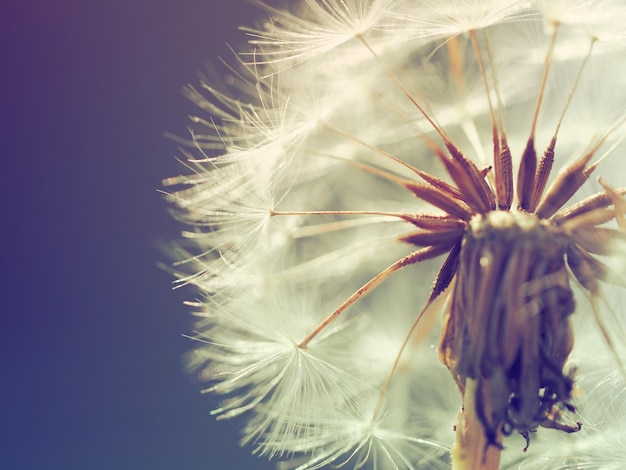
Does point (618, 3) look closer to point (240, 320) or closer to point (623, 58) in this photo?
point (623, 58)

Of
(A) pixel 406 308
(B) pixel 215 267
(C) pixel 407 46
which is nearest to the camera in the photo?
(B) pixel 215 267

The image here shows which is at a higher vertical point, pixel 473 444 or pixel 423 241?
pixel 423 241

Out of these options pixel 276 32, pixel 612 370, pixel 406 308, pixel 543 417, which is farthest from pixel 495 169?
pixel 406 308

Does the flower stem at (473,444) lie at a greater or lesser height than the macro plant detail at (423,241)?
lesser

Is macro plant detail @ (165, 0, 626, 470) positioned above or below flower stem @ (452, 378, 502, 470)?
above
